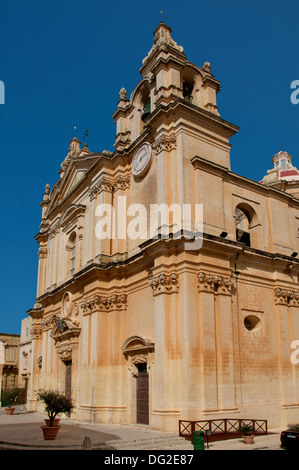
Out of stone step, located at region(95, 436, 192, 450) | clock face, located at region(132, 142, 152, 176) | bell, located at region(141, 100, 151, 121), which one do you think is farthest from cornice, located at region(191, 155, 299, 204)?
stone step, located at region(95, 436, 192, 450)

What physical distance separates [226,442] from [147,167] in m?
12.7

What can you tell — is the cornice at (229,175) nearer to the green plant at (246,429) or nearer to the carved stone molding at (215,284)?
the carved stone molding at (215,284)

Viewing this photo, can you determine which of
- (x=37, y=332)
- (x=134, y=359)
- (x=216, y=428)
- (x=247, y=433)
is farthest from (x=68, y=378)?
(x=247, y=433)

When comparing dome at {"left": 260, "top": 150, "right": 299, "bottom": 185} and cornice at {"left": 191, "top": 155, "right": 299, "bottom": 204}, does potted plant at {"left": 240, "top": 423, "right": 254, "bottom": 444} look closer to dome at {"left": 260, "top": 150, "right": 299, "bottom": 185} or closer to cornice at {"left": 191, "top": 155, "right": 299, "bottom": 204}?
cornice at {"left": 191, "top": 155, "right": 299, "bottom": 204}

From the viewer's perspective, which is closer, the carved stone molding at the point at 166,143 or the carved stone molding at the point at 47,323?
the carved stone molding at the point at 166,143

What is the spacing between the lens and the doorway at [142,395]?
1966 centimetres

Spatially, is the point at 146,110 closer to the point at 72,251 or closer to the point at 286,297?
the point at 72,251

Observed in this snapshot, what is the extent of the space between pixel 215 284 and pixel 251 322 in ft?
12.2

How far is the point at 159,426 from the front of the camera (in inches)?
667

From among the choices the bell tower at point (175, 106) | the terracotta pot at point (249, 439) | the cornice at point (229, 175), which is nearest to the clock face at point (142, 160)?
the bell tower at point (175, 106)

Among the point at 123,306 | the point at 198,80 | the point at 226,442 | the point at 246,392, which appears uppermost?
the point at 198,80

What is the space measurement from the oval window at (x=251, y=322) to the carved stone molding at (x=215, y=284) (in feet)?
6.67
